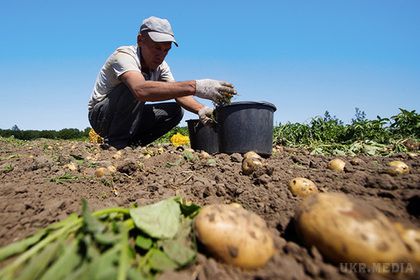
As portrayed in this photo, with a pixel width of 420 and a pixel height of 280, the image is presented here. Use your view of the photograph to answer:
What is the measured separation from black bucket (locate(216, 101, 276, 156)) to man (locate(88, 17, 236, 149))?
465 millimetres

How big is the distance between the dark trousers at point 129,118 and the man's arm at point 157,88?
77 centimetres

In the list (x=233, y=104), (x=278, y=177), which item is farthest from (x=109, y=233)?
(x=233, y=104)

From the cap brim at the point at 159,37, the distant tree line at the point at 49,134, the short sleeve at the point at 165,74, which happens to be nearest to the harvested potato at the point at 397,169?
the cap brim at the point at 159,37

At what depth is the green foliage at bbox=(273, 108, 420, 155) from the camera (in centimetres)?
445

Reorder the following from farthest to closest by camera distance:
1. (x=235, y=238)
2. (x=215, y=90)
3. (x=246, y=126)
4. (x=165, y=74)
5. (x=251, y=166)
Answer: (x=165, y=74)
(x=215, y=90)
(x=246, y=126)
(x=251, y=166)
(x=235, y=238)

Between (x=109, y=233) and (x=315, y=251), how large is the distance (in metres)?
0.79

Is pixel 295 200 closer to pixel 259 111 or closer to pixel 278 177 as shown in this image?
pixel 278 177

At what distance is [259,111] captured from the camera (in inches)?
150

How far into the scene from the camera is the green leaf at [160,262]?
3.91 feet

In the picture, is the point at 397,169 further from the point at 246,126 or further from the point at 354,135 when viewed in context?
the point at 354,135

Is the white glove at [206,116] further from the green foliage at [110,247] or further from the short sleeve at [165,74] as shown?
the green foliage at [110,247]

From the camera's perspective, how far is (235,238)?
124cm

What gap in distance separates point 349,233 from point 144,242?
787 mm

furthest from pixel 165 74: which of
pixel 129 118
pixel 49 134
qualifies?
pixel 49 134
